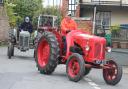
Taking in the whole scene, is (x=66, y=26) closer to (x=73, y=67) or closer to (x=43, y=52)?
(x=43, y=52)

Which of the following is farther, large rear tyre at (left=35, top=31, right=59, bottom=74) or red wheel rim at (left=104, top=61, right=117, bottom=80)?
large rear tyre at (left=35, top=31, right=59, bottom=74)

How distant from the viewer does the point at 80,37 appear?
17.4 metres

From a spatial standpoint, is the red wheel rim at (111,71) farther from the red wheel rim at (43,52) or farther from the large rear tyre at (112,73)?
the red wheel rim at (43,52)

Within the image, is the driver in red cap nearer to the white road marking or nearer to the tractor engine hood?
the tractor engine hood

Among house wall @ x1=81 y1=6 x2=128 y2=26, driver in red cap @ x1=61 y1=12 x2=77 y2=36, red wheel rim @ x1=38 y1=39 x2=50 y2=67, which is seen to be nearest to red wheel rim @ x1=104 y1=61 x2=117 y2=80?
driver in red cap @ x1=61 y1=12 x2=77 y2=36

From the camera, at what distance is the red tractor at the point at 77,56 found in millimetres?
16500

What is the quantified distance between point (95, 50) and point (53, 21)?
821 inches

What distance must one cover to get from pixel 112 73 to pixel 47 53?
2742mm

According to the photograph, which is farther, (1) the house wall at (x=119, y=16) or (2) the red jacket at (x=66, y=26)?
(1) the house wall at (x=119, y=16)

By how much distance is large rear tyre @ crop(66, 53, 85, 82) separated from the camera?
16.2 m

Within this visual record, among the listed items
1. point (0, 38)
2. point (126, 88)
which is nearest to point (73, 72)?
point (126, 88)

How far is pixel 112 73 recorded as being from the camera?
16.7 metres

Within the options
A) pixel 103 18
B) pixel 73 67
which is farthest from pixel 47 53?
pixel 103 18

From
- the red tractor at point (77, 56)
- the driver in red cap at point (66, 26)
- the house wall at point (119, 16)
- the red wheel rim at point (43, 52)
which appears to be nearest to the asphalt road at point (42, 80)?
the red tractor at point (77, 56)
